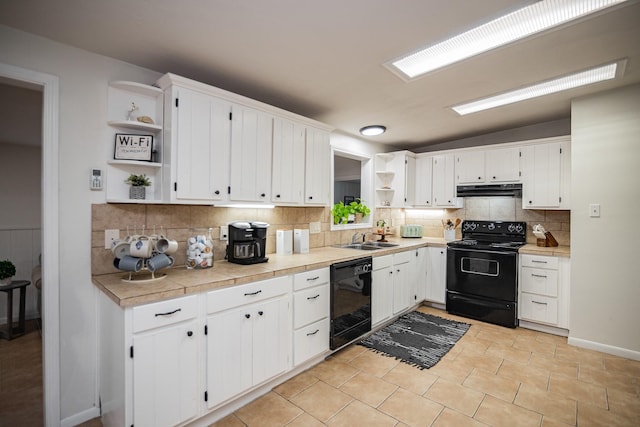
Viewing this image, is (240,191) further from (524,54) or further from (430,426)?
(524,54)

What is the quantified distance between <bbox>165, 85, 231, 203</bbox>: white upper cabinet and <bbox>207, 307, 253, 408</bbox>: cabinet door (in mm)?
884

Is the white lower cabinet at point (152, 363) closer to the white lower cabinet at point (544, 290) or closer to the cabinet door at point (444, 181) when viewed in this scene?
the white lower cabinet at point (544, 290)

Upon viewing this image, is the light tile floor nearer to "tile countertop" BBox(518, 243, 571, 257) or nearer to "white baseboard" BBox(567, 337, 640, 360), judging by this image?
"white baseboard" BBox(567, 337, 640, 360)

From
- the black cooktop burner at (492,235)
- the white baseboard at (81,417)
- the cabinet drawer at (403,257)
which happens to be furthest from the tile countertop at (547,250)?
the white baseboard at (81,417)

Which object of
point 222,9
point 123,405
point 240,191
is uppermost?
point 222,9

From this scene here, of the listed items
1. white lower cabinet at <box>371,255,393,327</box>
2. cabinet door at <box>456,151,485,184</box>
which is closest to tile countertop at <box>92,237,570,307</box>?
white lower cabinet at <box>371,255,393,327</box>

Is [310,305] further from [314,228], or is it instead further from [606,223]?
[606,223]

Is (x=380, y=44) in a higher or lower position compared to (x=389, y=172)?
higher

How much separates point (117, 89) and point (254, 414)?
2466 millimetres

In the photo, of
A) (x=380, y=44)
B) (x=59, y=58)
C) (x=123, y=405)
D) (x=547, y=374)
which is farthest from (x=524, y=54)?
(x=123, y=405)

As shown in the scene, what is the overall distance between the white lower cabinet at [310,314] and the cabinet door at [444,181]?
266 cm

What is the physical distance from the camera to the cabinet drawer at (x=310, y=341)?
244 centimetres

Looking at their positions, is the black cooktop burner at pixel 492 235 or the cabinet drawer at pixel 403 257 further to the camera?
the black cooktop burner at pixel 492 235

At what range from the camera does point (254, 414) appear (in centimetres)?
205
